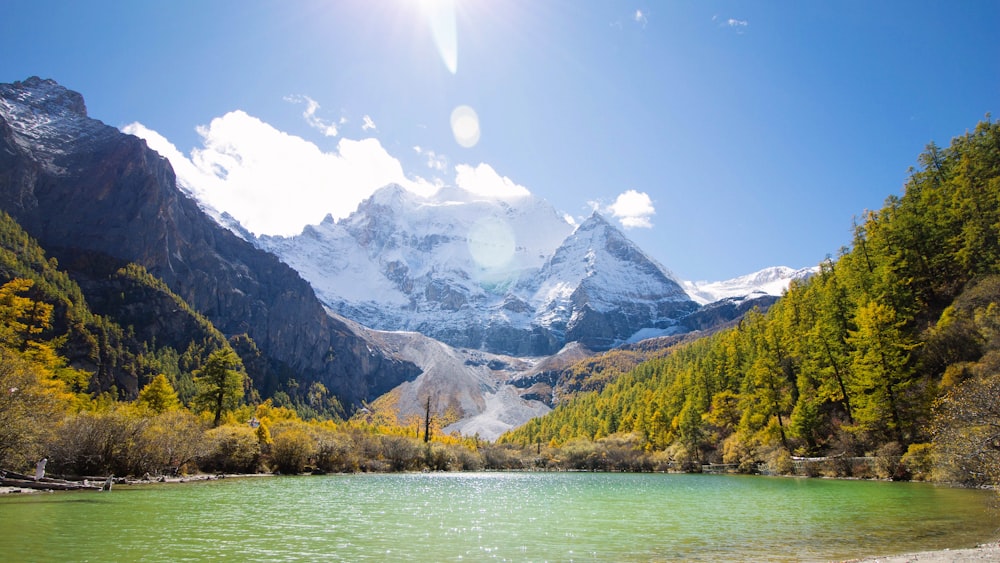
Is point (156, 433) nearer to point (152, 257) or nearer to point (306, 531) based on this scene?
point (306, 531)

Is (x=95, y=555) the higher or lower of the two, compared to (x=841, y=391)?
lower

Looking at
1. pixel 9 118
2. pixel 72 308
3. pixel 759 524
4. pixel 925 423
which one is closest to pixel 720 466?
pixel 925 423

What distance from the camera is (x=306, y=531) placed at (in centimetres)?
2270

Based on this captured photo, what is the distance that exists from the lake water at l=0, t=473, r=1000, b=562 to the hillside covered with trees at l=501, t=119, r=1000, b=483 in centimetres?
416

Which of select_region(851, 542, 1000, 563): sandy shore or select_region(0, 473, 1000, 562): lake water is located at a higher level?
select_region(851, 542, 1000, 563): sandy shore

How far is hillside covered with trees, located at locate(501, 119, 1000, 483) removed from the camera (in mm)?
42188

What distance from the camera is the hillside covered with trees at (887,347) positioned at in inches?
1661

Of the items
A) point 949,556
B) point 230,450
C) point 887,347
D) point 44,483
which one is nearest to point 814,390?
point 887,347

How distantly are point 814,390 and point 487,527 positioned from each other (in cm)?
4972

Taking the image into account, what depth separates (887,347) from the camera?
46312mm

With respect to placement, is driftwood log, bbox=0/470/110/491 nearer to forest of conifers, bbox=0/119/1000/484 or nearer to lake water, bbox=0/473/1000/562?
forest of conifers, bbox=0/119/1000/484

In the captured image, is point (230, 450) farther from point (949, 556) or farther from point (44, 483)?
point (949, 556)

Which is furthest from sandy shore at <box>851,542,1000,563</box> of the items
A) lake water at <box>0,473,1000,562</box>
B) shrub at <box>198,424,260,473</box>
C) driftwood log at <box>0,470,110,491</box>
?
shrub at <box>198,424,260,473</box>

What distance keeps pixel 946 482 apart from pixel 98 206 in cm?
23370
